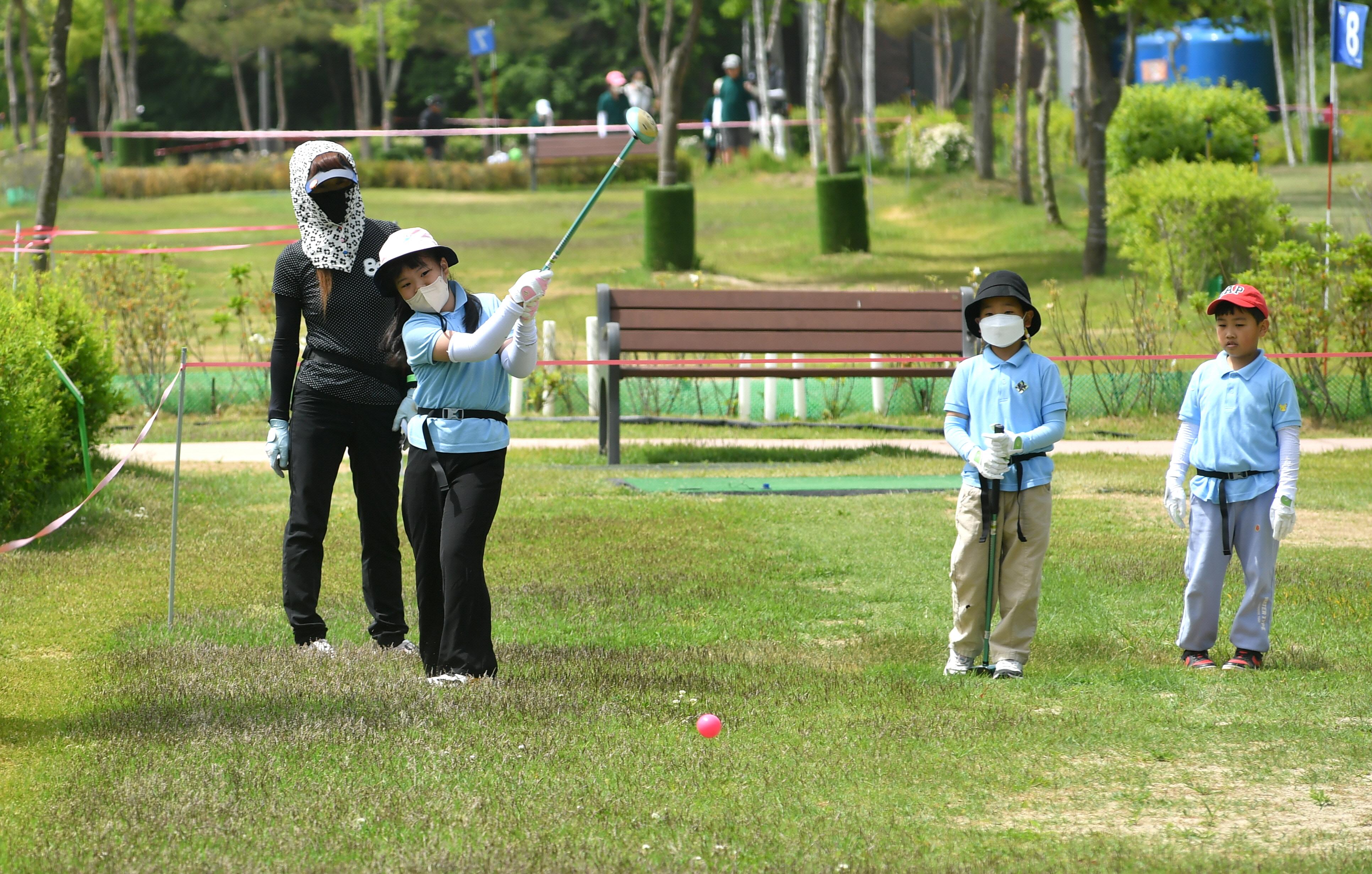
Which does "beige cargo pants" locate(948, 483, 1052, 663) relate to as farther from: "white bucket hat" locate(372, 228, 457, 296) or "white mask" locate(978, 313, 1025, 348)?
"white bucket hat" locate(372, 228, 457, 296)

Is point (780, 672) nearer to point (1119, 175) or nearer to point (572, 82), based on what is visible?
point (1119, 175)

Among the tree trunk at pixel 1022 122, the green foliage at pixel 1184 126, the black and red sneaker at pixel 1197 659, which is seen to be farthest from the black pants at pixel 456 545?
the tree trunk at pixel 1022 122

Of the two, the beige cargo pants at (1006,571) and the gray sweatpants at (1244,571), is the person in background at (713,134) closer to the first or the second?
the gray sweatpants at (1244,571)

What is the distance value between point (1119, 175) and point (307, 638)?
18398 mm

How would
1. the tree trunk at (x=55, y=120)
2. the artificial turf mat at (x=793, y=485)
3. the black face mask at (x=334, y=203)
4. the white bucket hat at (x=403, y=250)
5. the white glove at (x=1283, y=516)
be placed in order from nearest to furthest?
the white bucket hat at (x=403, y=250), the white glove at (x=1283, y=516), the black face mask at (x=334, y=203), the artificial turf mat at (x=793, y=485), the tree trunk at (x=55, y=120)

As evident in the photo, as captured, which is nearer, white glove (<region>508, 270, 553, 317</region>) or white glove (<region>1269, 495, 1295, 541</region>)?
white glove (<region>508, 270, 553, 317</region>)

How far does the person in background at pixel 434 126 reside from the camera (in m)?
43.9

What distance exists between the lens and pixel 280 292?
6590mm

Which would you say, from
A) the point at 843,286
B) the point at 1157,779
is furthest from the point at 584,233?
the point at 1157,779

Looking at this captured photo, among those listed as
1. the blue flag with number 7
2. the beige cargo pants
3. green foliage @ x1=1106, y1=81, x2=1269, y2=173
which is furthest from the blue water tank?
the beige cargo pants

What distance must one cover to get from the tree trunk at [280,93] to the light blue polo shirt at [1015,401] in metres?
50.3

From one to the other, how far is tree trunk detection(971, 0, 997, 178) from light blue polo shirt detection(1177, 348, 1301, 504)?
26318 mm

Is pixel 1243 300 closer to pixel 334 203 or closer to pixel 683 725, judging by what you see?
pixel 683 725

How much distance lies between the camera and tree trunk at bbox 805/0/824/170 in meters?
37.9
